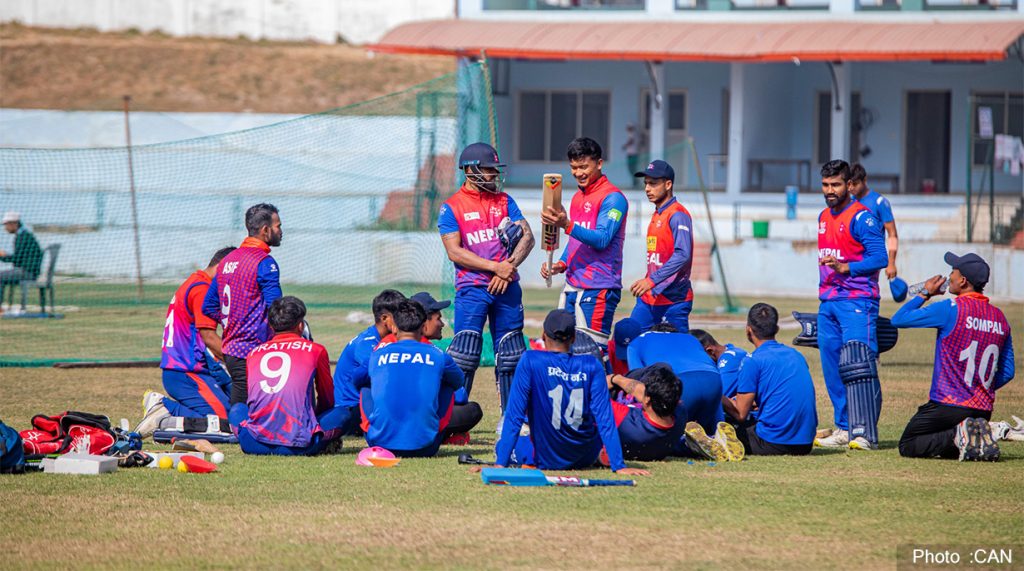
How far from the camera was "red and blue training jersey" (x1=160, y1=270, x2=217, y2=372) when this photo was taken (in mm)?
10406

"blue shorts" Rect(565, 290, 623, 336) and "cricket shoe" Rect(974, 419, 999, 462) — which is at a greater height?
"blue shorts" Rect(565, 290, 623, 336)

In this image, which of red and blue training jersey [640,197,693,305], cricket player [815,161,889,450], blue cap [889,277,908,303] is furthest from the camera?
blue cap [889,277,908,303]

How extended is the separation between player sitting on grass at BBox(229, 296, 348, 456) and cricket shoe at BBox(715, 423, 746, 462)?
103 inches

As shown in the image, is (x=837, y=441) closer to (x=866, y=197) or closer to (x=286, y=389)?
(x=866, y=197)

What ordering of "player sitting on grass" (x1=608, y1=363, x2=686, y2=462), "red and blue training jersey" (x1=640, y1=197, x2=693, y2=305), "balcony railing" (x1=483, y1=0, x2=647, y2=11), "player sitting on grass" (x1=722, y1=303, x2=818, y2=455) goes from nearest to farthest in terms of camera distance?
1. "player sitting on grass" (x1=608, y1=363, x2=686, y2=462)
2. "player sitting on grass" (x1=722, y1=303, x2=818, y2=455)
3. "red and blue training jersey" (x1=640, y1=197, x2=693, y2=305)
4. "balcony railing" (x1=483, y1=0, x2=647, y2=11)

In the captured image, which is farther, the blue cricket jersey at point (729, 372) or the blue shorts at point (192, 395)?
the blue shorts at point (192, 395)

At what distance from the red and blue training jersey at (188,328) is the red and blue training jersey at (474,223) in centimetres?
194

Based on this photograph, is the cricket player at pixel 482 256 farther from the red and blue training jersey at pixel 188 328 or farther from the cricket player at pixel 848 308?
the cricket player at pixel 848 308

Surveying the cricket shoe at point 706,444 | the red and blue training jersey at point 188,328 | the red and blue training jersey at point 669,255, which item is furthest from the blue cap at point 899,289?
the red and blue training jersey at point 188,328

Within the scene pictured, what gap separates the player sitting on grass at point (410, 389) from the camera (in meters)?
8.92

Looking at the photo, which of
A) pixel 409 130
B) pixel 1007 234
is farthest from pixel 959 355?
pixel 409 130

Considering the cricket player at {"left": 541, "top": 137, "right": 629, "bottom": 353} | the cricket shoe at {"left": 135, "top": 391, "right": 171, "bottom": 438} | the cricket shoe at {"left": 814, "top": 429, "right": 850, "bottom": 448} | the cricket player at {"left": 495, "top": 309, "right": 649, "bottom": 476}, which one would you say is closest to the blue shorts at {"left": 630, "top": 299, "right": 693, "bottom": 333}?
the cricket player at {"left": 541, "top": 137, "right": 629, "bottom": 353}

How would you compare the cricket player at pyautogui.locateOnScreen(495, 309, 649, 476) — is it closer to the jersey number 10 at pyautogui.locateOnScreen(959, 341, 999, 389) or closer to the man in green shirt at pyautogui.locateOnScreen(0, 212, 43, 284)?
the jersey number 10 at pyautogui.locateOnScreen(959, 341, 999, 389)

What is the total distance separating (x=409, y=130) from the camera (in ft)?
108
